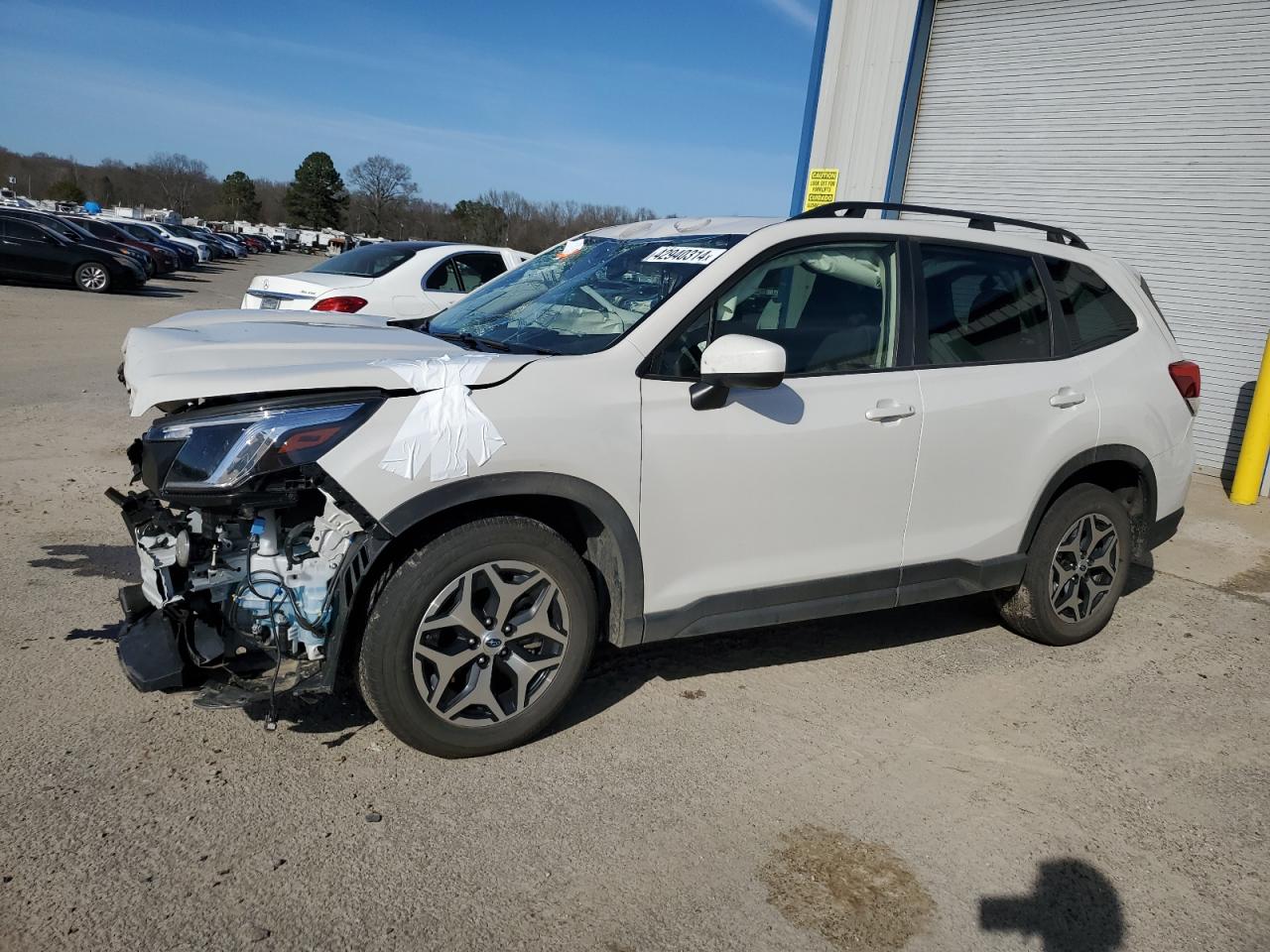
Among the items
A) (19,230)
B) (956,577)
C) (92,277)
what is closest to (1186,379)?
(956,577)

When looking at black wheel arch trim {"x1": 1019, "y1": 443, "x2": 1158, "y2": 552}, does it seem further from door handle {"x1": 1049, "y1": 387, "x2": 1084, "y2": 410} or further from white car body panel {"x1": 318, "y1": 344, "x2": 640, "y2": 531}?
white car body panel {"x1": 318, "y1": 344, "x2": 640, "y2": 531}

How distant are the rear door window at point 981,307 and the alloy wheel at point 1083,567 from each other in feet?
2.91

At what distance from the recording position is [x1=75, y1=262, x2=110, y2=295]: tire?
822 inches

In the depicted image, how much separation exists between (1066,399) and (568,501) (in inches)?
95.1

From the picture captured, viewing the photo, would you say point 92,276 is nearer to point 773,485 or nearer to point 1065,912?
point 773,485

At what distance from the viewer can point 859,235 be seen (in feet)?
12.7

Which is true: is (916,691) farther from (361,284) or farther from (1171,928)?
(361,284)

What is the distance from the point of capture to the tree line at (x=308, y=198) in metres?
103

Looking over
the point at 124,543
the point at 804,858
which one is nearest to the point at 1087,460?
the point at 804,858

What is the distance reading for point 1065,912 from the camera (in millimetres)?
2795

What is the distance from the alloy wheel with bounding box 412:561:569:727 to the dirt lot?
0.83 feet

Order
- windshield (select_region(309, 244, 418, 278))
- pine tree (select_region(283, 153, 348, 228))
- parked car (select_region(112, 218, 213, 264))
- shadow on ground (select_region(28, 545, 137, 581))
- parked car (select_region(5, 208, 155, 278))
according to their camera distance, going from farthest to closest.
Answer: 1. pine tree (select_region(283, 153, 348, 228))
2. parked car (select_region(112, 218, 213, 264))
3. parked car (select_region(5, 208, 155, 278))
4. windshield (select_region(309, 244, 418, 278))
5. shadow on ground (select_region(28, 545, 137, 581))

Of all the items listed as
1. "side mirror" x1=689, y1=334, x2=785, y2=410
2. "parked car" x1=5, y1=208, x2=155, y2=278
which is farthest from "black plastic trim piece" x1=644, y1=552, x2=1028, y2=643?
"parked car" x1=5, y1=208, x2=155, y2=278

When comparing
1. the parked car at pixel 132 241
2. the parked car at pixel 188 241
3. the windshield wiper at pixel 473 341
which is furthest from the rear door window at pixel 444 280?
the parked car at pixel 188 241
